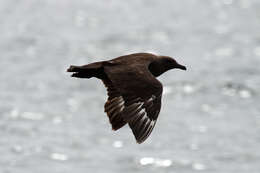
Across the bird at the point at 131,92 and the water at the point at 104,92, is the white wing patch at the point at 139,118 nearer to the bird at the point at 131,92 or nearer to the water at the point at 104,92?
the bird at the point at 131,92

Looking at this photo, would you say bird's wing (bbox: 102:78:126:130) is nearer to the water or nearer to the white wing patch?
the white wing patch

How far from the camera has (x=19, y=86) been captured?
19.4 m

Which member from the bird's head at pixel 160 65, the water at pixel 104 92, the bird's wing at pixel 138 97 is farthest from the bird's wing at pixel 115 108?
the water at pixel 104 92

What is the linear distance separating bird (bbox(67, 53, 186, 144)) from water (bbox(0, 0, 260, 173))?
703 cm

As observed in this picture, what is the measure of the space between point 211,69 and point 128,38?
2920mm

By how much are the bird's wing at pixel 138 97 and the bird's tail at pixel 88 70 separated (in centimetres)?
22

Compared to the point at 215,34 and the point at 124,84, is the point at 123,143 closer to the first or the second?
the point at 215,34

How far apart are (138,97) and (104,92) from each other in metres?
11.1

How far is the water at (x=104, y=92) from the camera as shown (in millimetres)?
16422

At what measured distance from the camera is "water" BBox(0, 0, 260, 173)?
16.4 meters

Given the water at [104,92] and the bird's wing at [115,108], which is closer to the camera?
the bird's wing at [115,108]

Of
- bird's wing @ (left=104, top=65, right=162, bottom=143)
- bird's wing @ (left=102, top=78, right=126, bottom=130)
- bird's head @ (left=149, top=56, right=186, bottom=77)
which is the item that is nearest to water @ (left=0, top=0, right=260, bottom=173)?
bird's head @ (left=149, top=56, right=186, bottom=77)

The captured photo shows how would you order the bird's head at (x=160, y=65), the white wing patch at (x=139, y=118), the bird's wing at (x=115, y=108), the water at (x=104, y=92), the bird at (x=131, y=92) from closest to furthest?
the white wing patch at (x=139, y=118) < the bird at (x=131, y=92) < the bird's wing at (x=115, y=108) < the bird's head at (x=160, y=65) < the water at (x=104, y=92)

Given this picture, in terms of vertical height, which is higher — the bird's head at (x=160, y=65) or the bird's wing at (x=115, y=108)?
the bird's head at (x=160, y=65)
